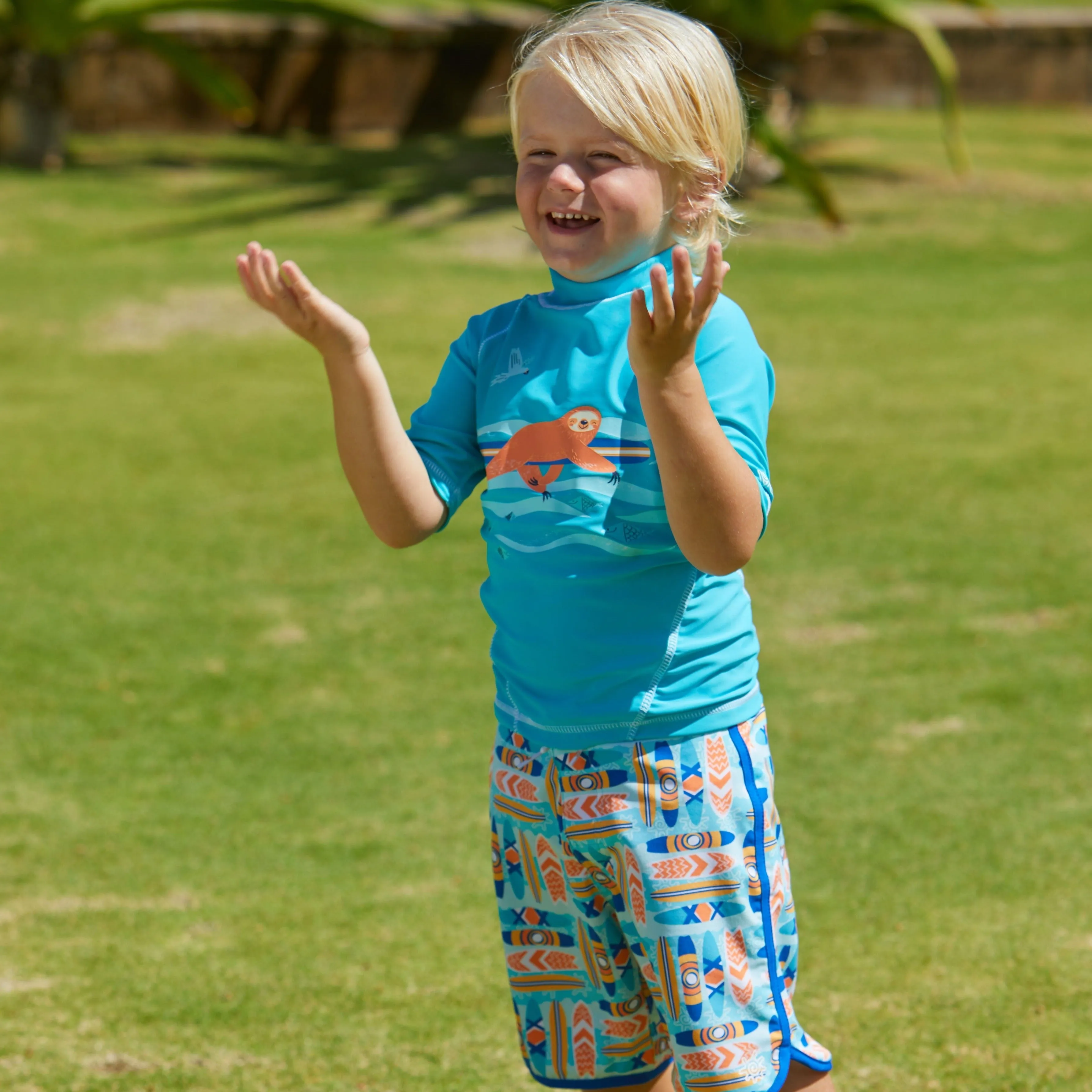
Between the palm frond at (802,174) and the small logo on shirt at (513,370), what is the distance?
715cm

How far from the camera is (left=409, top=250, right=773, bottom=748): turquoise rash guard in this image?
1741 millimetres

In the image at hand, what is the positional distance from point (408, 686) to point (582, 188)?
2.78 metres

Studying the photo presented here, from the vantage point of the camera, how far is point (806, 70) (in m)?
14.6

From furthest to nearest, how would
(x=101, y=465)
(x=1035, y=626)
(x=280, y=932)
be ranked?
(x=101, y=465)
(x=1035, y=626)
(x=280, y=932)

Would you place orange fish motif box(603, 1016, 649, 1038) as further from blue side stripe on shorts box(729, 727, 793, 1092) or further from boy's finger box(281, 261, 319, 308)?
boy's finger box(281, 261, 319, 308)

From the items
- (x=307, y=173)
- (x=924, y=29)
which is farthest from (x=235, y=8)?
(x=924, y=29)

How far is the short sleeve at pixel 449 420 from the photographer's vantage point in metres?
1.90

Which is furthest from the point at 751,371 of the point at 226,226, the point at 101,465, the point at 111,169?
the point at 111,169

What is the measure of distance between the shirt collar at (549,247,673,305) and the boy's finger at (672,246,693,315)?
0.89 ft

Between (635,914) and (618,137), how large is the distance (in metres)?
0.86

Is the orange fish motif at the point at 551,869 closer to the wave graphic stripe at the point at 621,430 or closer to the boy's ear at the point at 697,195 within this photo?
the wave graphic stripe at the point at 621,430

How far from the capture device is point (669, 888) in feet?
5.78

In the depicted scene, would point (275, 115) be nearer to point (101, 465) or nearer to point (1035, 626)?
point (101, 465)

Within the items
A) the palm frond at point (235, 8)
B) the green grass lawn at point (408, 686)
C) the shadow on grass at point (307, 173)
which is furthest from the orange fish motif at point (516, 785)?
the palm frond at point (235, 8)
